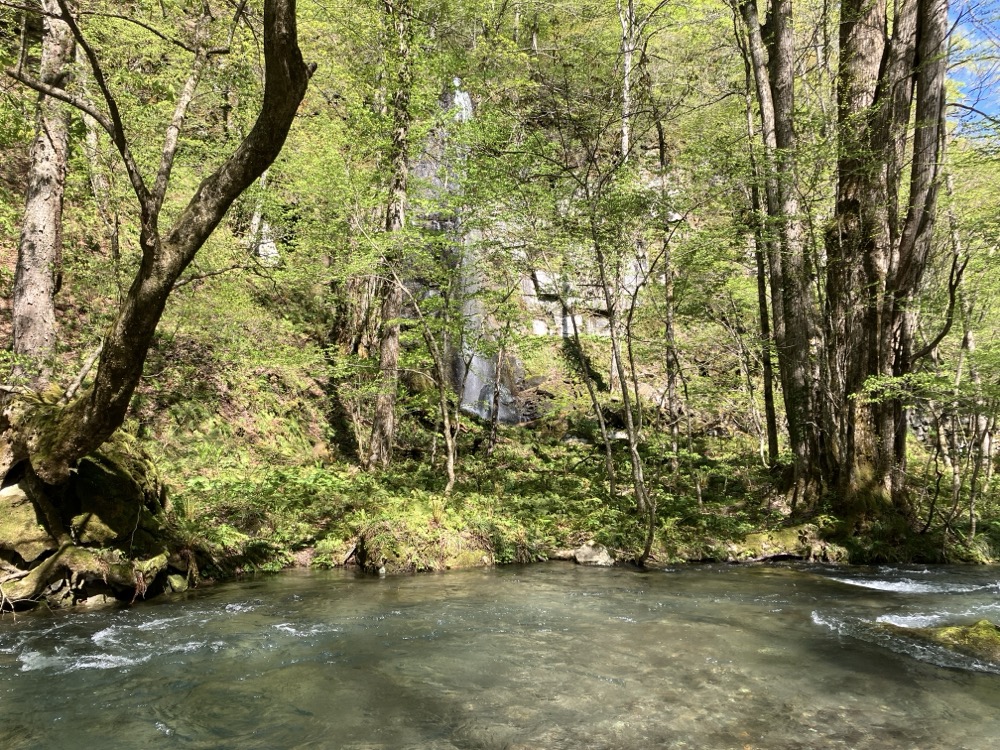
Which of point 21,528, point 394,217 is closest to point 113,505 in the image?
point 21,528

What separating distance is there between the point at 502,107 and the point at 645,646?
999cm


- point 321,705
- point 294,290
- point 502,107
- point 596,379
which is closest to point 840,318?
point 502,107

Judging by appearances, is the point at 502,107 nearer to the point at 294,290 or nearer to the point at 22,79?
the point at 294,290

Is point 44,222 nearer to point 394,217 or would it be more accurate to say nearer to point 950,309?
point 394,217

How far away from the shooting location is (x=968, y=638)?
4.79 meters

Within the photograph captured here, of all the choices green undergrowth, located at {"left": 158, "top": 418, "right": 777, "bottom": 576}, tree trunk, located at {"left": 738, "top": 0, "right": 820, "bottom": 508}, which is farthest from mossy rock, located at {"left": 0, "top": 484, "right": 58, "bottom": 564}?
tree trunk, located at {"left": 738, "top": 0, "right": 820, "bottom": 508}

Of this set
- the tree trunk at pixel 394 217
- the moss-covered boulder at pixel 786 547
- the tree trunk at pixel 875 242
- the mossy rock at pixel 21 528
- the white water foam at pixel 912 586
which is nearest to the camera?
the mossy rock at pixel 21 528

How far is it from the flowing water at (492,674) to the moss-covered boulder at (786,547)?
259 cm

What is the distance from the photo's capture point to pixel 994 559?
374 inches

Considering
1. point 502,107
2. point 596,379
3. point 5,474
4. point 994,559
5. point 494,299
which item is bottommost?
point 994,559

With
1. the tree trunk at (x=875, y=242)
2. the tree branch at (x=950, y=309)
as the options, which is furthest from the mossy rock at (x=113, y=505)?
the tree trunk at (x=875, y=242)

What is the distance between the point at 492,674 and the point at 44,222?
8.52 metres

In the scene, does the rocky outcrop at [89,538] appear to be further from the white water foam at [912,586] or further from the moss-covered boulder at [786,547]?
the white water foam at [912,586]

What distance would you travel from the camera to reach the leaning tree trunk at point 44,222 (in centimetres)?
788
